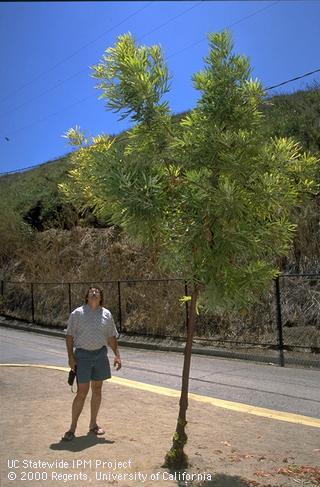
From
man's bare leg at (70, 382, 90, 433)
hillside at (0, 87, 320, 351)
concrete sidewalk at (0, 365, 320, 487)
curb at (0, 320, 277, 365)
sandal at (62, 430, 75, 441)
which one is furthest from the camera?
hillside at (0, 87, 320, 351)

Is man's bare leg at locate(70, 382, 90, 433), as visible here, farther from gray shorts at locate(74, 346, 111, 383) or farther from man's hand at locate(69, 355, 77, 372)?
man's hand at locate(69, 355, 77, 372)

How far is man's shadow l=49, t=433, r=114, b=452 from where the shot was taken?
17.6ft

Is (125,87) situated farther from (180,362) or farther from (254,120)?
(180,362)

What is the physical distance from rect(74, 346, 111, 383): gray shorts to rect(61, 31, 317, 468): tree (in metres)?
1.43

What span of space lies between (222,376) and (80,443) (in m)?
4.93

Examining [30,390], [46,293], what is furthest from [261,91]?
[46,293]

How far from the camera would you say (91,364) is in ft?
19.2

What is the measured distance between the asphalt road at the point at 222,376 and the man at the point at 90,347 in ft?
8.73

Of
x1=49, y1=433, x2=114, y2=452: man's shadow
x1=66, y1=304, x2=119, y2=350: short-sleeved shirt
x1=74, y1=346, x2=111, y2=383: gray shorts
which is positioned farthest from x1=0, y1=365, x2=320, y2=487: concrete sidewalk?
x1=66, y1=304, x2=119, y2=350: short-sleeved shirt

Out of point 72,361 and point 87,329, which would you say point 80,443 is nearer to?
point 72,361

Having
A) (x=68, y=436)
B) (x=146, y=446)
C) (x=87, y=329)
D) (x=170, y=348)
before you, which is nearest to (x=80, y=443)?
(x=68, y=436)

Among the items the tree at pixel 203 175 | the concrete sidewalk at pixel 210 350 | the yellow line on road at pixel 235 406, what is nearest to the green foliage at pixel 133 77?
the tree at pixel 203 175

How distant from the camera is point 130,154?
4.59 metres

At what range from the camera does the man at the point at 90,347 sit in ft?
19.0
